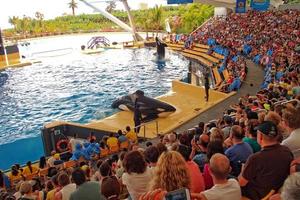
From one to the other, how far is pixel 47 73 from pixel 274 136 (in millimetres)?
29545

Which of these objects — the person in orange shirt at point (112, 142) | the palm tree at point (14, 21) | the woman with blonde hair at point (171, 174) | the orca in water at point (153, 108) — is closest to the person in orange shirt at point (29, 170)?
the person in orange shirt at point (112, 142)

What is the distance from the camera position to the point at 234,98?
621 inches

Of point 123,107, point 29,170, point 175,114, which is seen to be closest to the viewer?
point 29,170

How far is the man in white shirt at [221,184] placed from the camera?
351 centimetres

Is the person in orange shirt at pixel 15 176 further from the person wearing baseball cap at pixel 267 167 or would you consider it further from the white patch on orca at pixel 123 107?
the white patch on orca at pixel 123 107

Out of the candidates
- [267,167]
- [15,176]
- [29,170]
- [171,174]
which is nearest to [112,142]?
[29,170]

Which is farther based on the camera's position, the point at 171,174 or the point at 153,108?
the point at 153,108

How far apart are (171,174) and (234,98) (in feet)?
42.4

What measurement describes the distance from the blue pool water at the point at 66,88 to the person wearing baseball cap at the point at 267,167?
9724 millimetres

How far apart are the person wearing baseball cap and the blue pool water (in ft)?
31.9

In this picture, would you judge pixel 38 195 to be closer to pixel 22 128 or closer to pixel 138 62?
pixel 22 128

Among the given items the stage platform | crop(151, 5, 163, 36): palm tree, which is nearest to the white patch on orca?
the stage platform

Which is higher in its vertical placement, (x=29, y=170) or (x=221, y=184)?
(x=221, y=184)

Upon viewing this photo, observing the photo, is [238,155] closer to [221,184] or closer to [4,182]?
[221,184]
